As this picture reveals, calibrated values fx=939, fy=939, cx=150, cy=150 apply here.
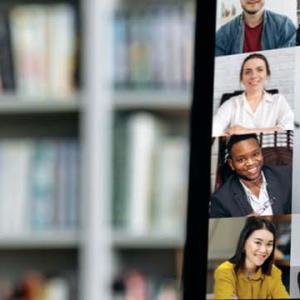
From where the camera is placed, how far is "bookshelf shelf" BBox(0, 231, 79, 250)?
246 cm

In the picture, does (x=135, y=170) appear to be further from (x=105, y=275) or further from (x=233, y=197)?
(x=233, y=197)

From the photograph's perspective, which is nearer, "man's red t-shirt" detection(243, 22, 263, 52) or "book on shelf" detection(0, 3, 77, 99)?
"man's red t-shirt" detection(243, 22, 263, 52)

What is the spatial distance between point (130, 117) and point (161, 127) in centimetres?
12

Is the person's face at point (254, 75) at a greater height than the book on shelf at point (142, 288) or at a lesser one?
greater

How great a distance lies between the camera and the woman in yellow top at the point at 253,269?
0.49 metres

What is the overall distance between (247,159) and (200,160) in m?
0.03

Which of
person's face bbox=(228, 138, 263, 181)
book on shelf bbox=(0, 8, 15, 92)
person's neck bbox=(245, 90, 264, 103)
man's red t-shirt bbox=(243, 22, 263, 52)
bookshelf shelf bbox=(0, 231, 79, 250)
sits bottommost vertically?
bookshelf shelf bbox=(0, 231, 79, 250)

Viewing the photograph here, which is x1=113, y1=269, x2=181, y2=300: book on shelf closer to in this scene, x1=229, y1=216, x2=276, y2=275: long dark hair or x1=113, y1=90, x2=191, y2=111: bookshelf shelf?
x1=113, y1=90, x2=191, y2=111: bookshelf shelf

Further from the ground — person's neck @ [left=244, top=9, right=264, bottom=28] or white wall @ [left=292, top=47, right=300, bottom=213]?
person's neck @ [left=244, top=9, right=264, bottom=28]

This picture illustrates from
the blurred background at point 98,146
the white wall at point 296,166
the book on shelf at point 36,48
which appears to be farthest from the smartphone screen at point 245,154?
the book on shelf at point 36,48

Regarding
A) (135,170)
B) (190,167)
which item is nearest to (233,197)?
(190,167)

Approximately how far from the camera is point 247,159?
A: 0.51 m

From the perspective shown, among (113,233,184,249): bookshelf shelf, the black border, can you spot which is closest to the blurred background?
(113,233,184,249): bookshelf shelf

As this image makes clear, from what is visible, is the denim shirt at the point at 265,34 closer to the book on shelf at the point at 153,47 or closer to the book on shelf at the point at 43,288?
the book on shelf at the point at 153,47
